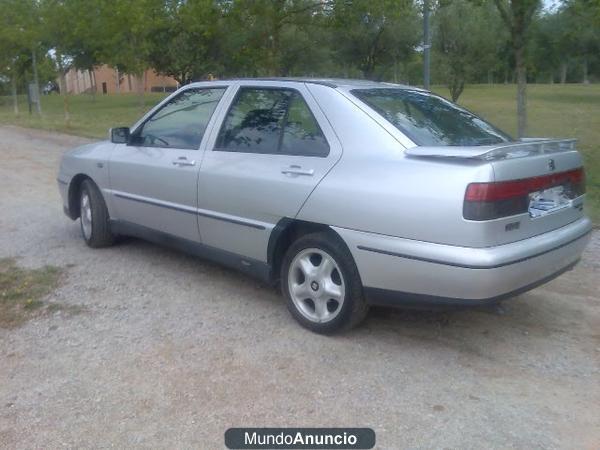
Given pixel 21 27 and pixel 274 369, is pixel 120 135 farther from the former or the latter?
pixel 21 27

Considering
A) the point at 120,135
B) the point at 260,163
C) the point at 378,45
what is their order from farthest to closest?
the point at 378,45
the point at 120,135
the point at 260,163

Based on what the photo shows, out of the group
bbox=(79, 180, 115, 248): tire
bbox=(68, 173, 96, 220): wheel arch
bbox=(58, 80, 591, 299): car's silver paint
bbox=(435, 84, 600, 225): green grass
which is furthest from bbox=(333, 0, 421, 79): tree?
bbox=(58, 80, 591, 299): car's silver paint

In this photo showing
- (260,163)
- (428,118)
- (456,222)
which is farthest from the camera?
(260,163)

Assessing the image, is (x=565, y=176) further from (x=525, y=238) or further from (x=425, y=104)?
(x=425, y=104)

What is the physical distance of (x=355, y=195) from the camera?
3943mm

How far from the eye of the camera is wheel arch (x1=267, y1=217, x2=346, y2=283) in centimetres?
429

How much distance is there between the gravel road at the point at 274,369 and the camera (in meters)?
3.24

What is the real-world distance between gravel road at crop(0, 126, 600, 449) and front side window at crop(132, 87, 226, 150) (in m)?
1.12

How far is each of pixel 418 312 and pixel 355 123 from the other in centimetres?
145

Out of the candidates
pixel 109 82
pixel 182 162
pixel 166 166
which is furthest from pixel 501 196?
pixel 109 82

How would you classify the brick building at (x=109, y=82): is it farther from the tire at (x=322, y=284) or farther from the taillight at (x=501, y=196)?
the taillight at (x=501, y=196)

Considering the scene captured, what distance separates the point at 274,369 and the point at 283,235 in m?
0.95

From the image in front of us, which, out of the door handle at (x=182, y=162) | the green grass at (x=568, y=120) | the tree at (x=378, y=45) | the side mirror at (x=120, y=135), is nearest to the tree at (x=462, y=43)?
the tree at (x=378, y=45)

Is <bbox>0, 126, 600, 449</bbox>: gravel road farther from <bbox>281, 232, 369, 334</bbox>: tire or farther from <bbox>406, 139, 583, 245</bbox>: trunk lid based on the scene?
<bbox>406, 139, 583, 245</bbox>: trunk lid
